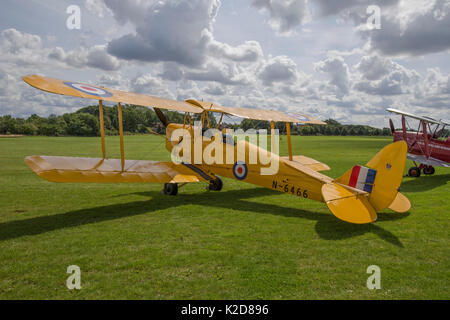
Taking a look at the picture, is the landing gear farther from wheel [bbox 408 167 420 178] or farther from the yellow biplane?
wheel [bbox 408 167 420 178]

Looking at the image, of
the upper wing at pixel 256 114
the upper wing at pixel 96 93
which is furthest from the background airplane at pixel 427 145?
the upper wing at pixel 96 93

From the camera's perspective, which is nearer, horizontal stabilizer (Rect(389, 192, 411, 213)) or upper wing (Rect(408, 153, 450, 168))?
horizontal stabilizer (Rect(389, 192, 411, 213))

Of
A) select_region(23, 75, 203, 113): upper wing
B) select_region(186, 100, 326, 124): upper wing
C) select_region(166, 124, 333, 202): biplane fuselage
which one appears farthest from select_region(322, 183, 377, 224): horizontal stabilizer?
select_region(23, 75, 203, 113): upper wing

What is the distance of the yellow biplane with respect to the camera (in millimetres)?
5215

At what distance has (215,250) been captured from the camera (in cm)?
453

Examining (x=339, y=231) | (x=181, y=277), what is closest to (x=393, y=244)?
(x=339, y=231)

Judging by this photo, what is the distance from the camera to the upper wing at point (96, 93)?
5730 millimetres

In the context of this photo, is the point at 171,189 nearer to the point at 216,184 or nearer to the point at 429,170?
the point at 216,184

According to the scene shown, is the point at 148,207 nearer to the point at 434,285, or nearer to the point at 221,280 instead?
the point at 221,280

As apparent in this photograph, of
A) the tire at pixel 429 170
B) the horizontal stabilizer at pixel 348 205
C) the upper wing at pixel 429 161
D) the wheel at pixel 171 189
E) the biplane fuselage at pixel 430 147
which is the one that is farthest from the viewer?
the tire at pixel 429 170

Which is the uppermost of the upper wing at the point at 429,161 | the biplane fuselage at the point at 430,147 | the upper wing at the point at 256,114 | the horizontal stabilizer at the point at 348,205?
the upper wing at the point at 256,114

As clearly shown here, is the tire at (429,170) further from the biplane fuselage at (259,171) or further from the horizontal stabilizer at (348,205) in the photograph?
the horizontal stabilizer at (348,205)

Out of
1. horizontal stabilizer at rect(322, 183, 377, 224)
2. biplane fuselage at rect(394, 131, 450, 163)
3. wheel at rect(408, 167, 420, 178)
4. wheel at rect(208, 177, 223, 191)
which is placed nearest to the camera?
horizontal stabilizer at rect(322, 183, 377, 224)

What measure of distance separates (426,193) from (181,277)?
29.1ft
